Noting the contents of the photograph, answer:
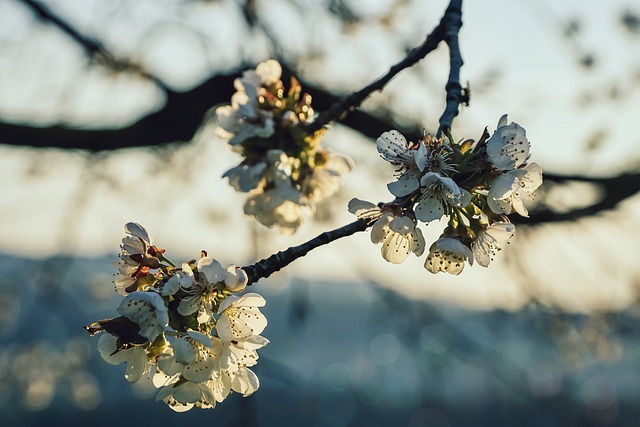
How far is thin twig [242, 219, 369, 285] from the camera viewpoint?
127cm

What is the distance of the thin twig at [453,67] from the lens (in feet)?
4.89

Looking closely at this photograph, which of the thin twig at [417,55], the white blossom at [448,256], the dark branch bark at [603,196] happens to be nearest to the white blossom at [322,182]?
the thin twig at [417,55]

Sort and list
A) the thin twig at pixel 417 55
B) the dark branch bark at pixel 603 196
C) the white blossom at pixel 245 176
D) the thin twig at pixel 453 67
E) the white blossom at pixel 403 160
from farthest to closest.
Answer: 1. the dark branch bark at pixel 603 196
2. the white blossom at pixel 245 176
3. the thin twig at pixel 417 55
4. the thin twig at pixel 453 67
5. the white blossom at pixel 403 160

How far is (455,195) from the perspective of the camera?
125 cm

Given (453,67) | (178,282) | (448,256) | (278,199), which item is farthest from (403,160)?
(278,199)

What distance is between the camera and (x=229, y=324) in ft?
4.20

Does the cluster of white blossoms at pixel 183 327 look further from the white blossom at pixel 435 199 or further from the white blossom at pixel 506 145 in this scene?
the white blossom at pixel 506 145

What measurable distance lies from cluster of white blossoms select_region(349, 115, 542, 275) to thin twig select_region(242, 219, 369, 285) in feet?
0.17

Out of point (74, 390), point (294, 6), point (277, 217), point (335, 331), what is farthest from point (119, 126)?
point (335, 331)

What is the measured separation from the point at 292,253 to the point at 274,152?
1.78 feet

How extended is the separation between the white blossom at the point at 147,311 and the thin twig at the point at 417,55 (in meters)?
0.68

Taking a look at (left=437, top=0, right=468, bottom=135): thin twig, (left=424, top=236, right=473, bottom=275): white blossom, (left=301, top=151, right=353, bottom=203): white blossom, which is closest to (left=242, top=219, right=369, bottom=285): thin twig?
(left=424, top=236, right=473, bottom=275): white blossom

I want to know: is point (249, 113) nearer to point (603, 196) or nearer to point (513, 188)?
point (513, 188)

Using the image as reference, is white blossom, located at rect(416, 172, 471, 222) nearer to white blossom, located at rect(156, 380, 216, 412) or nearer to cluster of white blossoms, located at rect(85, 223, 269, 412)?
cluster of white blossoms, located at rect(85, 223, 269, 412)
